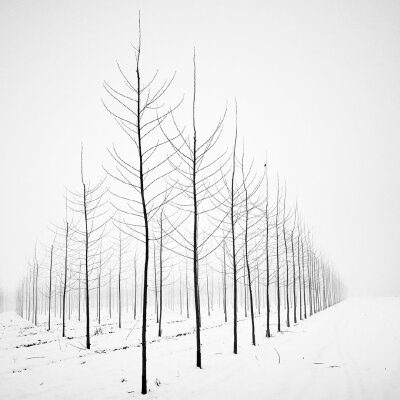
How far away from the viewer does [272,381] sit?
6395 mm

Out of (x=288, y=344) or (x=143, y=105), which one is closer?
(x=143, y=105)

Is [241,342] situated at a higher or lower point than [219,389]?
lower

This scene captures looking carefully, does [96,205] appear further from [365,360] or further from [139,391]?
[365,360]

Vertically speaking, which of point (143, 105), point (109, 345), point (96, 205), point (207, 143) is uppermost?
point (143, 105)

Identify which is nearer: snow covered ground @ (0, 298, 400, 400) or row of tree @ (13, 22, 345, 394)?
snow covered ground @ (0, 298, 400, 400)

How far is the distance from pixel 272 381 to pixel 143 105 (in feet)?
25.7

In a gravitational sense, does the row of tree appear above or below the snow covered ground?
above

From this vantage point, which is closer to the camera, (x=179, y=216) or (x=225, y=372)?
(x=225, y=372)

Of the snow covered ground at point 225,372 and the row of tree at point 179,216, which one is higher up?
the row of tree at point 179,216

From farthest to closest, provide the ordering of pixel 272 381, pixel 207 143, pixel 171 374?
1. pixel 207 143
2. pixel 171 374
3. pixel 272 381

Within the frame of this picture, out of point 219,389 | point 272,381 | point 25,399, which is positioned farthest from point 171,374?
point 25,399

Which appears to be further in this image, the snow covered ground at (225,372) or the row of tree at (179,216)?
the row of tree at (179,216)

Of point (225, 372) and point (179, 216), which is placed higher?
point (179, 216)

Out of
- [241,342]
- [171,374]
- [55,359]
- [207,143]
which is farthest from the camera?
[241,342]
